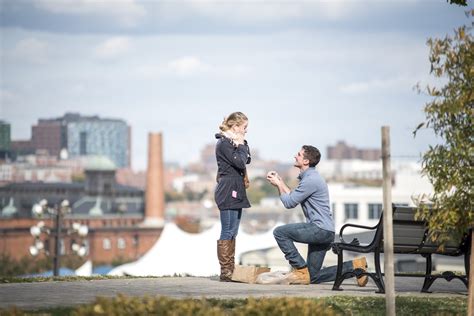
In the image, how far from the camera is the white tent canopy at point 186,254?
56062 millimetres

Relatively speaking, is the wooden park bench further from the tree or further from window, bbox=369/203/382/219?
window, bbox=369/203/382/219

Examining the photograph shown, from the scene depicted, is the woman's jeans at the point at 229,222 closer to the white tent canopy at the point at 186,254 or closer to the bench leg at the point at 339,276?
the bench leg at the point at 339,276

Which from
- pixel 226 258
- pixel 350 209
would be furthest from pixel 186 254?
pixel 350 209

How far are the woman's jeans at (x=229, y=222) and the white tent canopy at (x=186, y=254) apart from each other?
38.4 meters

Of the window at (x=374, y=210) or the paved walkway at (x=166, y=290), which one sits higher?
the window at (x=374, y=210)

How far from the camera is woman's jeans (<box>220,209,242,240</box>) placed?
16172 millimetres

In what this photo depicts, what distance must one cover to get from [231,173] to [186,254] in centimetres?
4033

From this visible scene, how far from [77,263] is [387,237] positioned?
121 metres

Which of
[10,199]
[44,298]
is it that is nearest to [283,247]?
[44,298]

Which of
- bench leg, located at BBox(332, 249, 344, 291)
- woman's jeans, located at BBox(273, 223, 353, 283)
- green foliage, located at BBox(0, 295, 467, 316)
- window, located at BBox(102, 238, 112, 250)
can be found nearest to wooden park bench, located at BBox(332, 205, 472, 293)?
bench leg, located at BBox(332, 249, 344, 291)

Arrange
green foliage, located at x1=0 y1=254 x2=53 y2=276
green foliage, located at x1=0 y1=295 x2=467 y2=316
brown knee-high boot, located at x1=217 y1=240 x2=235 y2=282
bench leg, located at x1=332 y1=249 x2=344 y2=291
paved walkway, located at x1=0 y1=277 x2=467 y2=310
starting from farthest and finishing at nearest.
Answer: green foliage, located at x1=0 y1=254 x2=53 y2=276
brown knee-high boot, located at x1=217 y1=240 x2=235 y2=282
bench leg, located at x1=332 y1=249 x2=344 y2=291
paved walkway, located at x1=0 y1=277 x2=467 y2=310
green foliage, located at x1=0 y1=295 x2=467 y2=316

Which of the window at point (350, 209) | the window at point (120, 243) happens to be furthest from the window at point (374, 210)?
the window at point (120, 243)

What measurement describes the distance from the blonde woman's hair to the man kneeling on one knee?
763 mm

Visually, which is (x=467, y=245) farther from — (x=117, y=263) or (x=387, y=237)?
(x=117, y=263)
